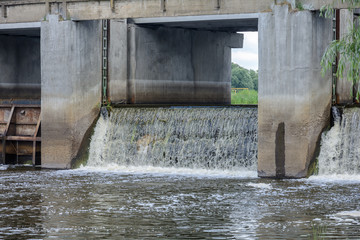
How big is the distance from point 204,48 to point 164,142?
817 cm

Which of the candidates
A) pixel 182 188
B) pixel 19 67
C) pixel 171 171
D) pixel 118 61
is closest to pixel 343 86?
pixel 171 171

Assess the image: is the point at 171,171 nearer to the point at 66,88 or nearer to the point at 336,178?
the point at 66,88

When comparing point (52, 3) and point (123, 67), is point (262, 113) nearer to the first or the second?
point (123, 67)

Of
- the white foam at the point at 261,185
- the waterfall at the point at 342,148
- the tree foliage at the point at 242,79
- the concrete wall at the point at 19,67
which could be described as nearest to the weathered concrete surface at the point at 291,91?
the waterfall at the point at 342,148

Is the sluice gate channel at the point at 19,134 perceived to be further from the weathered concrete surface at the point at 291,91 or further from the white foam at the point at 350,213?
the white foam at the point at 350,213

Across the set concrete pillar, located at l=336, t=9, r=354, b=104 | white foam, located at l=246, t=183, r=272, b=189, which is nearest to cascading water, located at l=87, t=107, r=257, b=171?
→ concrete pillar, located at l=336, t=9, r=354, b=104

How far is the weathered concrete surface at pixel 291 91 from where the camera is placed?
21.5 m

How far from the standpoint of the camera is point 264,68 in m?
22.2

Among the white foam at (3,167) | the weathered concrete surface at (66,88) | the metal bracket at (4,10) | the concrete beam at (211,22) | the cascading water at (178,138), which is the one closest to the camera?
the concrete beam at (211,22)

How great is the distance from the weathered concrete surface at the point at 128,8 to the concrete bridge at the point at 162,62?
0.11ft

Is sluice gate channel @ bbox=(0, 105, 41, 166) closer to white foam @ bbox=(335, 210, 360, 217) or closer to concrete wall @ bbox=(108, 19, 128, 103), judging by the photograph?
concrete wall @ bbox=(108, 19, 128, 103)

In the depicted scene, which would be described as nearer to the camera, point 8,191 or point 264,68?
point 8,191

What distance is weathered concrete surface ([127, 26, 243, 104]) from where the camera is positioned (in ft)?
92.3

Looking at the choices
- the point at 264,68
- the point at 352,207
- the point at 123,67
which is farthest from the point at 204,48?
the point at 352,207
